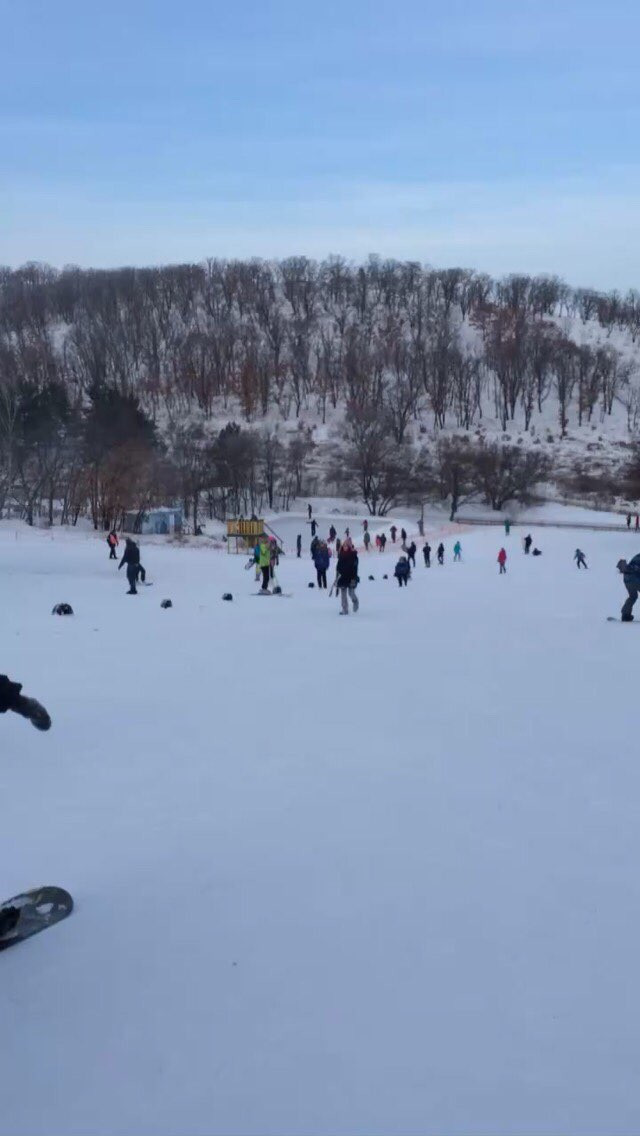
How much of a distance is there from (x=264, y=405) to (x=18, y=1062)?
9629 centimetres

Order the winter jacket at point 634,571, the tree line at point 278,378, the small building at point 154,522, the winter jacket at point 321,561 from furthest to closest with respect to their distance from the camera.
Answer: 1. the tree line at point 278,378
2. the small building at point 154,522
3. the winter jacket at point 321,561
4. the winter jacket at point 634,571

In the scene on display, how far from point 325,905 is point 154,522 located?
49059mm

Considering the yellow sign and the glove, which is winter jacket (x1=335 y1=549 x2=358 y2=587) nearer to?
the glove

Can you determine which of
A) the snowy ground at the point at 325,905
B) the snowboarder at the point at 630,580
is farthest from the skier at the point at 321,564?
the snowy ground at the point at 325,905

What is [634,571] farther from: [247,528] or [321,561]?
[247,528]

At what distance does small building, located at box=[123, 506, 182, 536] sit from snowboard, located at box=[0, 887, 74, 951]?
156 ft

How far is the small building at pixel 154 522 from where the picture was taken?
51625 millimetres

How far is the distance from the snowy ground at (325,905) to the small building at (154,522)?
42090mm

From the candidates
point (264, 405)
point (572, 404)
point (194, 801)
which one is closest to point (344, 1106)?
point (194, 801)

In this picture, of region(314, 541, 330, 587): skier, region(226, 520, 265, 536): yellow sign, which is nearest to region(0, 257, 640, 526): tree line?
region(226, 520, 265, 536): yellow sign

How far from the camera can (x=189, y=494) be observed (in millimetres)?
61656

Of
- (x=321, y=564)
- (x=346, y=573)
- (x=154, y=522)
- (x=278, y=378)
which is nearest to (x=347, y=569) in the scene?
(x=346, y=573)

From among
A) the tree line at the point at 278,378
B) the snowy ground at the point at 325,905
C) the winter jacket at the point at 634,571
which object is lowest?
the snowy ground at the point at 325,905

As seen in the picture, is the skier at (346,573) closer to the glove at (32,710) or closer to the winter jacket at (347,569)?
the winter jacket at (347,569)
